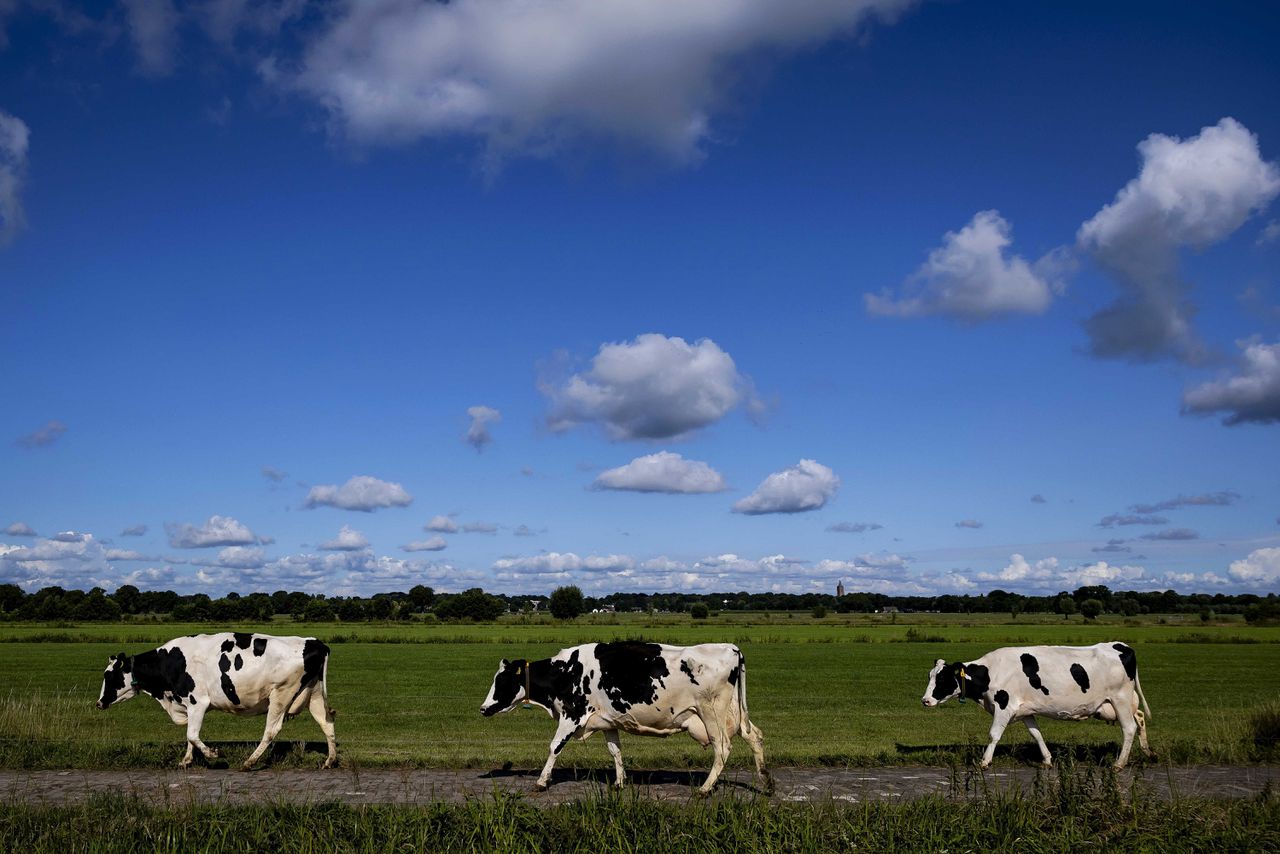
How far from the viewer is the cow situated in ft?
46.9

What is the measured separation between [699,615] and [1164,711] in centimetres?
12215

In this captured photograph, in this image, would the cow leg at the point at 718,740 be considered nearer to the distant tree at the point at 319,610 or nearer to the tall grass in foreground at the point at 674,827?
the tall grass in foreground at the point at 674,827

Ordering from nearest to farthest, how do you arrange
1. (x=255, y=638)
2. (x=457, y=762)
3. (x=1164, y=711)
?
(x=457, y=762) < (x=255, y=638) < (x=1164, y=711)

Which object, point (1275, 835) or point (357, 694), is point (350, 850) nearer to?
point (1275, 835)

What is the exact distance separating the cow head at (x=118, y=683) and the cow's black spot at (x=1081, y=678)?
726 inches

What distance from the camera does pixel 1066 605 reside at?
164 m

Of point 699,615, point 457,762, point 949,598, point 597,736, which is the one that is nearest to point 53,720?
point 457,762

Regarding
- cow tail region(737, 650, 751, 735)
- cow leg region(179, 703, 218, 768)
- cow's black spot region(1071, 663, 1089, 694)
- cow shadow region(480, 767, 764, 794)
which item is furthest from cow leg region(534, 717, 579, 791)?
cow's black spot region(1071, 663, 1089, 694)

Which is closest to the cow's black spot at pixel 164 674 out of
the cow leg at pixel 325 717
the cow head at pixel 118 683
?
the cow head at pixel 118 683

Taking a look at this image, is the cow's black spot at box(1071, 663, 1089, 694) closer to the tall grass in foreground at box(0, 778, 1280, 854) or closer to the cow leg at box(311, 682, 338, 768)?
the tall grass in foreground at box(0, 778, 1280, 854)

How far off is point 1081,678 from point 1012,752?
2026mm

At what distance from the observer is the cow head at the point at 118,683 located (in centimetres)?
1892

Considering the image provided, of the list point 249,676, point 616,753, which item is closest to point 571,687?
point 616,753

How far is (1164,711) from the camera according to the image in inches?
1160
